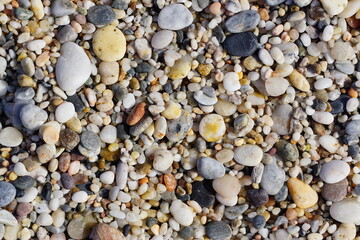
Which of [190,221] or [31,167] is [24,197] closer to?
[31,167]

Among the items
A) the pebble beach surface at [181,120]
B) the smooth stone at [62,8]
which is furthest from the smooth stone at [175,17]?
the smooth stone at [62,8]

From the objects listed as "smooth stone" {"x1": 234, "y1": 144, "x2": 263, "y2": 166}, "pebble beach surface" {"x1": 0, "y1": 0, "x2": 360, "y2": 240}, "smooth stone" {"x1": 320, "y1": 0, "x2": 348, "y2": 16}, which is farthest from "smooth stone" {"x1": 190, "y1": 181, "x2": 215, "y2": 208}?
"smooth stone" {"x1": 320, "y1": 0, "x2": 348, "y2": 16}

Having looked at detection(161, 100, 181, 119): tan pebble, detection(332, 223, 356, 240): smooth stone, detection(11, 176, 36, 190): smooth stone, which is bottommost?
detection(332, 223, 356, 240): smooth stone

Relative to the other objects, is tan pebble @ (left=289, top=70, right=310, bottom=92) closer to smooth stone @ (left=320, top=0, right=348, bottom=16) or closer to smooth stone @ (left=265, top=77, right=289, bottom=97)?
smooth stone @ (left=265, top=77, right=289, bottom=97)

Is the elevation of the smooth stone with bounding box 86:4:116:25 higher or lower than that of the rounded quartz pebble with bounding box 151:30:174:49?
higher

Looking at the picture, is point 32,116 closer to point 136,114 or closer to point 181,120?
point 136,114
